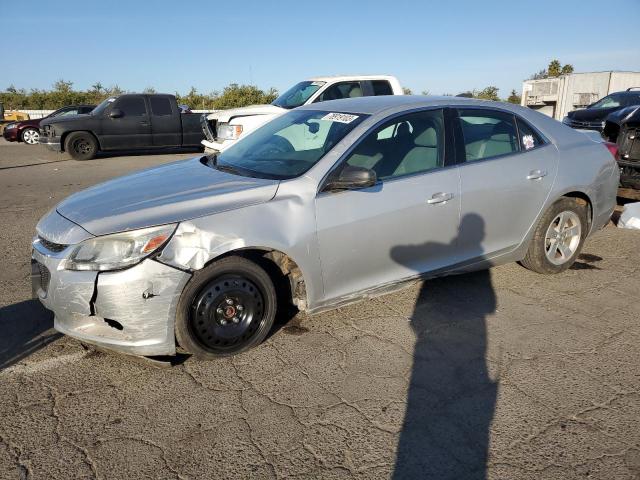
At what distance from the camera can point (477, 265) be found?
430 cm

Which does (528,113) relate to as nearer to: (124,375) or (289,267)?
(289,267)

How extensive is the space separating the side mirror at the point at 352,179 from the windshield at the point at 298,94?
734 centimetres

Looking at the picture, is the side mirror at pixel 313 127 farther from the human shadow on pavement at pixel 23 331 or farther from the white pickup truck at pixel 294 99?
the white pickup truck at pixel 294 99

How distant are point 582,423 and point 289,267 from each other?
1926 millimetres

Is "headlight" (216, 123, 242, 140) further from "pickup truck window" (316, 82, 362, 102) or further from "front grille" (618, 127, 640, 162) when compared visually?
"front grille" (618, 127, 640, 162)

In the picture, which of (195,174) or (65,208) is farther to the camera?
(195,174)

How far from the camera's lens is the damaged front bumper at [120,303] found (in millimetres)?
2947

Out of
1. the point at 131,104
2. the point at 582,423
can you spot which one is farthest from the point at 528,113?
the point at 131,104

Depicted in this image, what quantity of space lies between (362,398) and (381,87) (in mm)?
9147

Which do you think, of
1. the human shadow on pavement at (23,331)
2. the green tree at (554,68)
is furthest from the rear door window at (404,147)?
the green tree at (554,68)

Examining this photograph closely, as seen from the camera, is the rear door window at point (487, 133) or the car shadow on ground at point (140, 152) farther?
the car shadow on ground at point (140, 152)

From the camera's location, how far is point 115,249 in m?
3.01

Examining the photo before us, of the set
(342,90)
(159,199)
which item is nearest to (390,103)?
(159,199)

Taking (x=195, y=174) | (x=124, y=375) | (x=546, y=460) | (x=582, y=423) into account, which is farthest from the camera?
(x=195, y=174)
